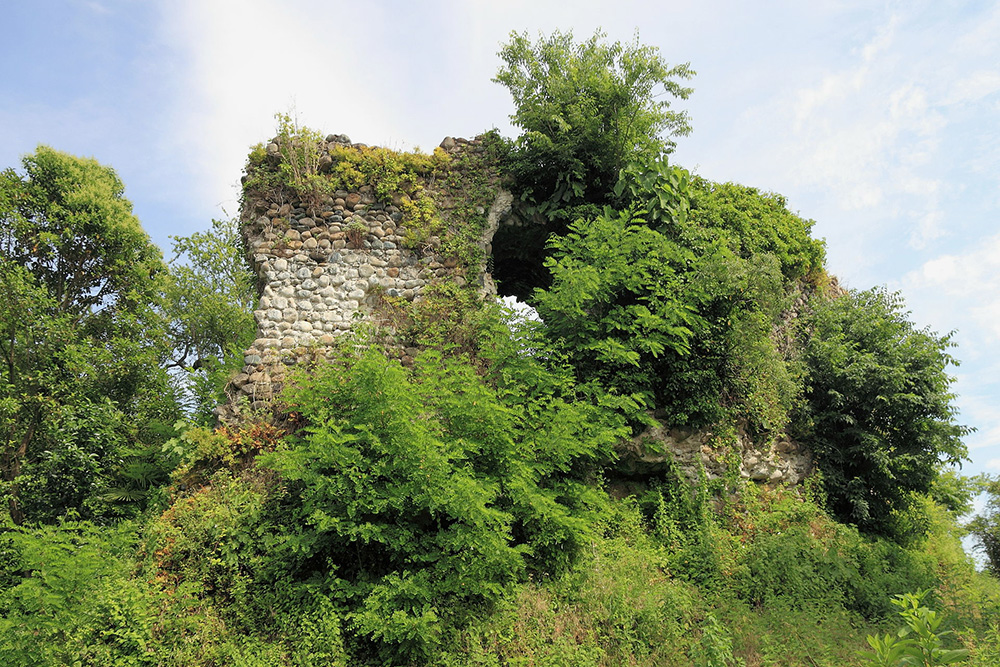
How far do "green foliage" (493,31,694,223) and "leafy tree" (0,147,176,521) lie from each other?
8.81 meters

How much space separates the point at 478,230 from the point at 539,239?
1.76 m

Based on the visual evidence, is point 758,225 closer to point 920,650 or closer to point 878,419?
point 878,419

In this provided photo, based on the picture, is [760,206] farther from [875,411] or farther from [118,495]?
[118,495]

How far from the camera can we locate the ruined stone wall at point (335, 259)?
806cm

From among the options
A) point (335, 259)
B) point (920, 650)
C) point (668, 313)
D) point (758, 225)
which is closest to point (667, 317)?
point (668, 313)

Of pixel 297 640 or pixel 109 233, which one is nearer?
pixel 297 640

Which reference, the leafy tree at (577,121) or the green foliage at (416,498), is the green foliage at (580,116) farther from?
the green foliage at (416,498)

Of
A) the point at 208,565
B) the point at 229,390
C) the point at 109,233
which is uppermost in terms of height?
the point at 109,233

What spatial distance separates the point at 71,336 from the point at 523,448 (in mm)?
10718

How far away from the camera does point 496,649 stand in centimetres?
550

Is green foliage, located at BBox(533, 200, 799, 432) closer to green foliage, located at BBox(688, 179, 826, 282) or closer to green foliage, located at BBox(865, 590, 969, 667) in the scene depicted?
green foliage, located at BBox(688, 179, 826, 282)

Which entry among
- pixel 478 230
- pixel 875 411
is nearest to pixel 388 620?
pixel 478 230

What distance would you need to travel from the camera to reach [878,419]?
995cm

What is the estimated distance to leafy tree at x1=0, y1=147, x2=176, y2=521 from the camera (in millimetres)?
10242
